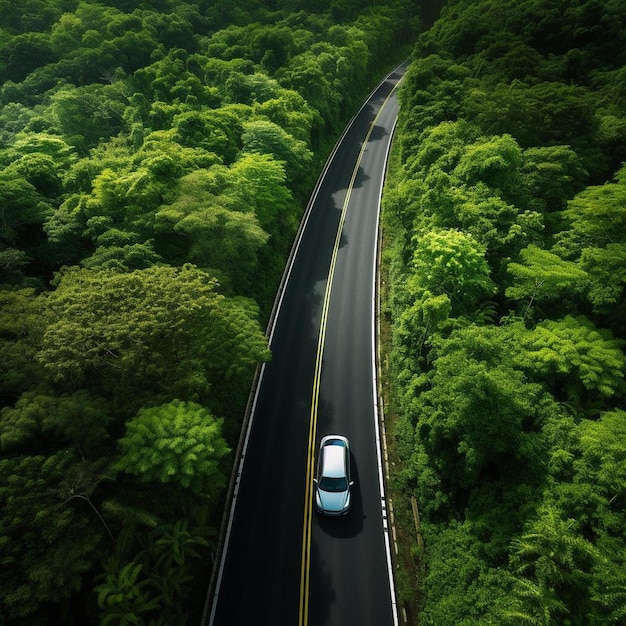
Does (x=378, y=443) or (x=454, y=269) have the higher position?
(x=454, y=269)

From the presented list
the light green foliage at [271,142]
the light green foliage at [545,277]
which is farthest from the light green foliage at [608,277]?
the light green foliage at [271,142]

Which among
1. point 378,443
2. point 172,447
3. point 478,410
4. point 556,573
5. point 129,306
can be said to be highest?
point 129,306

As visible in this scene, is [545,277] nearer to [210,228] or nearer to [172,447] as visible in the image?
[172,447]

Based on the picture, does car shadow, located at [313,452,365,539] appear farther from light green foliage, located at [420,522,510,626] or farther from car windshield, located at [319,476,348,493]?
light green foliage, located at [420,522,510,626]

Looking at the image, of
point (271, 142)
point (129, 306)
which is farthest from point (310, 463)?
point (271, 142)

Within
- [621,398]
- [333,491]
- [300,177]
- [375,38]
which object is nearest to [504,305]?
[621,398]

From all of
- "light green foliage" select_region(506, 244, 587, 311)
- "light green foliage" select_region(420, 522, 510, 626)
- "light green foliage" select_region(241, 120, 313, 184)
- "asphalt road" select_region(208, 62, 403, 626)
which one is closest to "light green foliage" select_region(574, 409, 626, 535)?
"light green foliage" select_region(420, 522, 510, 626)
